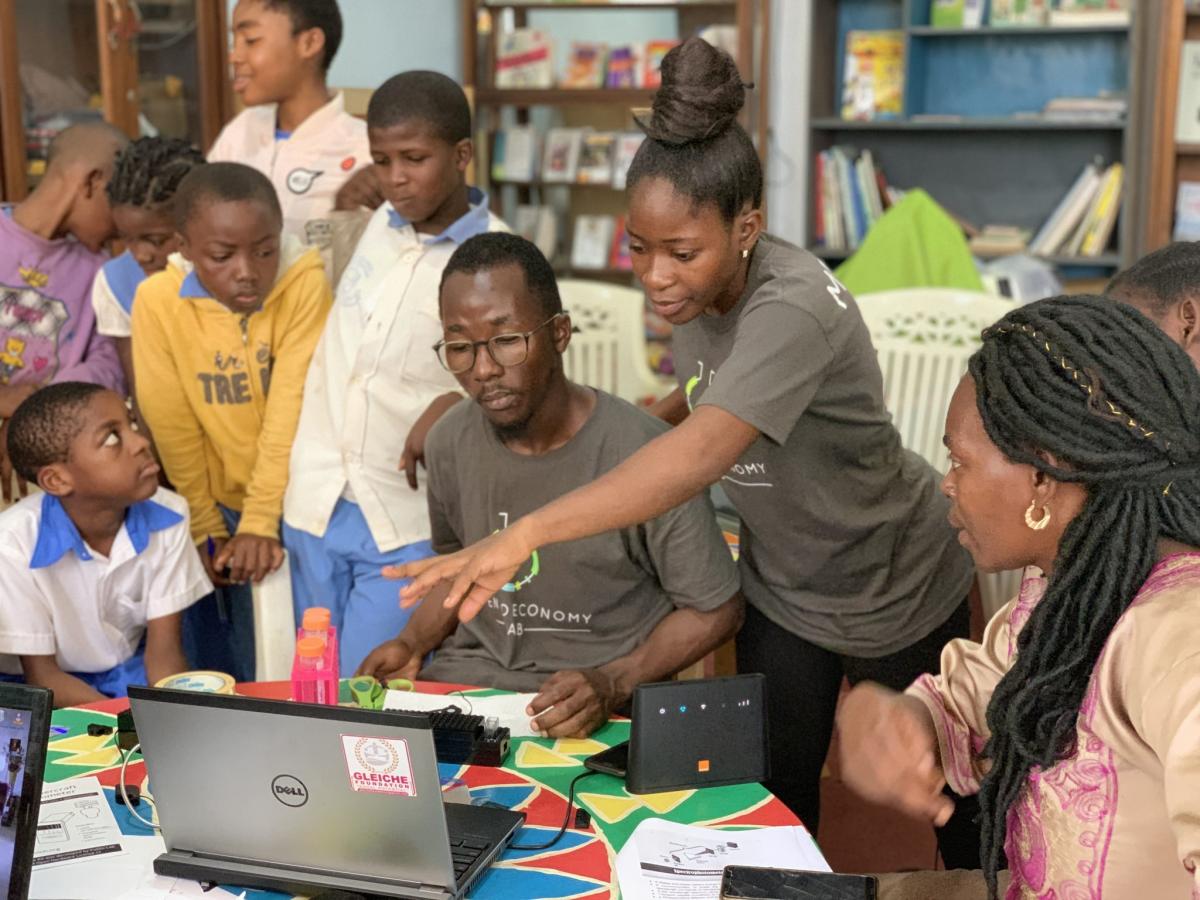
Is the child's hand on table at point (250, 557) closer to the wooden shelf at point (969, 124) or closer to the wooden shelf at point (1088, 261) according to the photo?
the wooden shelf at point (1088, 261)

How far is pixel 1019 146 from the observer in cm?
555

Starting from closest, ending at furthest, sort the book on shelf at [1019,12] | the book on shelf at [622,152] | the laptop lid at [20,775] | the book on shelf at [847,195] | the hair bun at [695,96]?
the laptop lid at [20,775] < the hair bun at [695,96] < the book on shelf at [1019,12] < the book on shelf at [847,195] < the book on shelf at [622,152]

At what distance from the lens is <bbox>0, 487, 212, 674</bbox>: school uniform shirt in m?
2.44

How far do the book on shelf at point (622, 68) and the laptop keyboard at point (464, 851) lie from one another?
4.47 metres

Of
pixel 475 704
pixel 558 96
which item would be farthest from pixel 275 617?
pixel 558 96

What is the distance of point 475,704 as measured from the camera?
6.45ft

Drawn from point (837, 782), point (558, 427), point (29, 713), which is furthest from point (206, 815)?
point (837, 782)

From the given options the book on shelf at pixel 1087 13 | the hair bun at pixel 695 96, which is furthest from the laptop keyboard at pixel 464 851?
the book on shelf at pixel 1087 13

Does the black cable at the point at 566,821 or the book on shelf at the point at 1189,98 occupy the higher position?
the book on shelf at the point at 1189,98

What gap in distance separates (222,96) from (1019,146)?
308 cm

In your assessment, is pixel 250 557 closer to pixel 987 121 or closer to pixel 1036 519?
pixel 1036 519

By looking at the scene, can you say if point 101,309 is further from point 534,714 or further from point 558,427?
point 534,714

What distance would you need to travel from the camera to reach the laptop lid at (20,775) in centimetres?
133

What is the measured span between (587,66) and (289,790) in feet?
15.3
